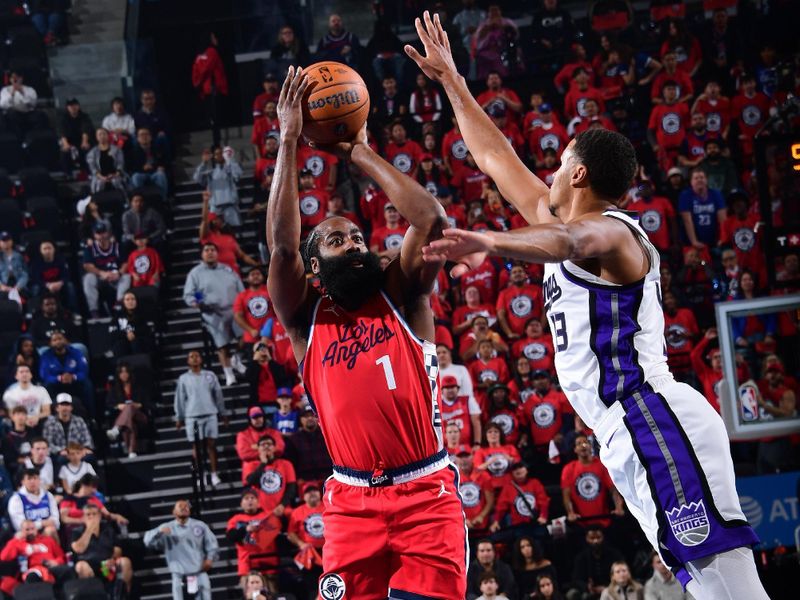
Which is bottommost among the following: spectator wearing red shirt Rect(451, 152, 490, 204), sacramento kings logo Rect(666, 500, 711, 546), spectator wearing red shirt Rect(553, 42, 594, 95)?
sacramento kings logo Rect(666, 500, 711, 546)

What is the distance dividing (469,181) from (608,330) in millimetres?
10340

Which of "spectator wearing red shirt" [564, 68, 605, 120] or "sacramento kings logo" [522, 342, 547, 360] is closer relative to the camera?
"sacramento kings logo" [522, 342, 547, 360]

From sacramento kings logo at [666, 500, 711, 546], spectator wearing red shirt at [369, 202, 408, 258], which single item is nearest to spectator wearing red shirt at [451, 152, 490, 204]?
spectator wearing red shirt at [369, 202, 408, 258]

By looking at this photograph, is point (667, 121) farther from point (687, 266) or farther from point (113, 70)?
point (113, 70)

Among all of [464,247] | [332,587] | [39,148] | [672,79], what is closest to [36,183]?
[39,148]

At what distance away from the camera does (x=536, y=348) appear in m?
12.6

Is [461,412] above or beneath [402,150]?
beneath

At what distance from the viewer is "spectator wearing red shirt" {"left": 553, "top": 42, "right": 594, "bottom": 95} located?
15711mm

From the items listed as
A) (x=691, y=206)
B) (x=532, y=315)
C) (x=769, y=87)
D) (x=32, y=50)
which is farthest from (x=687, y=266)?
(x=32, y=50)

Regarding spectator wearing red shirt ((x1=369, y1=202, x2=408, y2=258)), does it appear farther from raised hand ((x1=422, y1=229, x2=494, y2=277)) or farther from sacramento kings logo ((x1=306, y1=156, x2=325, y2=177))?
raised hand ((x1=422, y1=229, x2=494, y2=277))

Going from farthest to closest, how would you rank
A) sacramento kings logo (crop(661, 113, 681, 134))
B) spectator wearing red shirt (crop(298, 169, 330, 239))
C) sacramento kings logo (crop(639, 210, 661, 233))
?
sacramento kings logo (crop(661, 113, 681, 134)) → spectator wearing red shirt (crop(298, 169, 330, 239)) → sacramento kings logo (crop(639, 210, 661, 233))

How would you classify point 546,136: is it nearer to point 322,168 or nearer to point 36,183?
point 322,168

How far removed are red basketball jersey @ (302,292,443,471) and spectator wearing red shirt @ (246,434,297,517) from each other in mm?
6400

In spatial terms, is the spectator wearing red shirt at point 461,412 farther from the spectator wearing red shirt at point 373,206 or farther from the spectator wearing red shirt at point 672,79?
the spectator wearing red shirt at point 672,79
